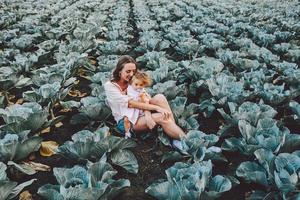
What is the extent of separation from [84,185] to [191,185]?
798 mm

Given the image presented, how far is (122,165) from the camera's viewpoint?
3.64m

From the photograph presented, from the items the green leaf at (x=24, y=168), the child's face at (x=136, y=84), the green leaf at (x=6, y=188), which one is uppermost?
the child's face at (x=136, y=84)

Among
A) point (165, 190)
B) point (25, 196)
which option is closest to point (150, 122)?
point (165, 190)

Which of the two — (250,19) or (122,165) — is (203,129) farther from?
(250,19)

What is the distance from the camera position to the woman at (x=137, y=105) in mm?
3980

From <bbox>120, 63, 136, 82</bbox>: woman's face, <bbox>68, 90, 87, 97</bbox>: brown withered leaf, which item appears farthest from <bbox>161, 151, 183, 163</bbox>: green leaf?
<bbox>68, 90, 87, 97</bbox>: brown withered leaf

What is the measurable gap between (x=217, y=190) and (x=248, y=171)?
39 cm

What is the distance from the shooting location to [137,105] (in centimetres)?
413

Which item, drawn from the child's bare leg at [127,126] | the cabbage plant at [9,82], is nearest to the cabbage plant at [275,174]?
the child's bare leg at [127,126]

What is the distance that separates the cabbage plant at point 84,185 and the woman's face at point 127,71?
4.26ft

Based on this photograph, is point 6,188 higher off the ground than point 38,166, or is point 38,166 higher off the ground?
point 6,188

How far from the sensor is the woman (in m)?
3.98

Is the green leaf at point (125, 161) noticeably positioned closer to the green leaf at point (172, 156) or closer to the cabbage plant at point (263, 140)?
the green leaf at point (172, 156)

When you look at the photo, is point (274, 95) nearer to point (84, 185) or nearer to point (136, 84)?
point (136, 84)
